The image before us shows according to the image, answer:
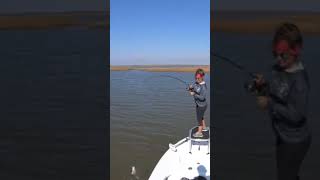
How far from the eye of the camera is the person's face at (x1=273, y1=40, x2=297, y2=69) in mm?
1027

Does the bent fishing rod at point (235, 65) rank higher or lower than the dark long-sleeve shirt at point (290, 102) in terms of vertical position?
higher

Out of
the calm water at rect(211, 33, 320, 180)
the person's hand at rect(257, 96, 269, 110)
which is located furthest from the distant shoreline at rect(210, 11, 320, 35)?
the person's hand at rect(257, 96, 269, 110)

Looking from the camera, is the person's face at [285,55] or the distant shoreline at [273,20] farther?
the distant shoreline at [273,20]

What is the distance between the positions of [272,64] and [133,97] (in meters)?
6.55

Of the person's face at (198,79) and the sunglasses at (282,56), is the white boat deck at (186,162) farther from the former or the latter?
the sunglasses at (282,56)

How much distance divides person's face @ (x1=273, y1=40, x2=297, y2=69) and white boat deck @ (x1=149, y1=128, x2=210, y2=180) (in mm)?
1056

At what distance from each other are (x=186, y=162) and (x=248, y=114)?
73 centimetres

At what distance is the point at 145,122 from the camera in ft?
17.9

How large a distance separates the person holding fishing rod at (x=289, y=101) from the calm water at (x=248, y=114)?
0.06 metres

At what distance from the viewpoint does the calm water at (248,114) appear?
4.08 ft

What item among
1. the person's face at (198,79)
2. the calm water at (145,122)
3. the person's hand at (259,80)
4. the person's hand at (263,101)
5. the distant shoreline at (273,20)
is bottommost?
the calm water at (145,122)

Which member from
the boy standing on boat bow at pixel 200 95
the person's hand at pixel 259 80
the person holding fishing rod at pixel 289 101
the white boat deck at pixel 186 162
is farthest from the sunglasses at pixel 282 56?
the boy standing on boat bow at pixel 200 95
